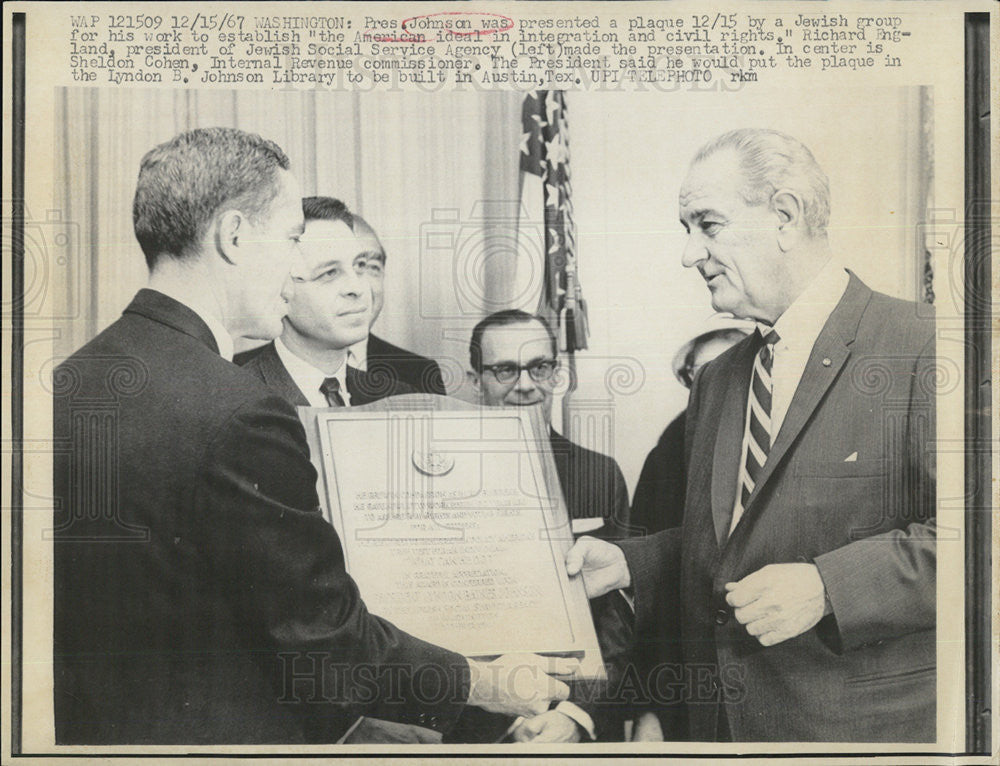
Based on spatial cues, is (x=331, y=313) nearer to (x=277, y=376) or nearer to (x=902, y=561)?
(x=277, y=376)

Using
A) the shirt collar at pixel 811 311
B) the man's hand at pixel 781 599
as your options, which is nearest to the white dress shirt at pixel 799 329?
the shirt collar at pixel 811 311

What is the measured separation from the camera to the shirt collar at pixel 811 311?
263 centimetres

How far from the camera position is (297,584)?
2.55 metres

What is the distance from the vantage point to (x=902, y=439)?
2.64 metres

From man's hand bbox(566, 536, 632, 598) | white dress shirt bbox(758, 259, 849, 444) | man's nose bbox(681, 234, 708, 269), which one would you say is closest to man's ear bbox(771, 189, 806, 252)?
white dress shirt bbox(758, 259, 849, 444)

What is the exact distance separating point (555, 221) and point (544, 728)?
1487mm

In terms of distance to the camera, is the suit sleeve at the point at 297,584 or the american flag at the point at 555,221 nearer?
the suit sleeve at the point at 297,584

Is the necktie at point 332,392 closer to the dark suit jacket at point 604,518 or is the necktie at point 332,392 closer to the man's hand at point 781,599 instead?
the dark suit jacket at point 604,518

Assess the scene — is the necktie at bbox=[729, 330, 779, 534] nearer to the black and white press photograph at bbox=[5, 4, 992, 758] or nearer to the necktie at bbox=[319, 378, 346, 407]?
the black and white press photograph at bbox=[5, 4, 992, 758]

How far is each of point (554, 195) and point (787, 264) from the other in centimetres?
71

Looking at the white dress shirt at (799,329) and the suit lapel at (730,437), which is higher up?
the white dress shirt at (799,329)

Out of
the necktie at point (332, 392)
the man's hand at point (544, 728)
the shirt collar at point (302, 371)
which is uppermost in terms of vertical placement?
the shirt collar at point (302, 371)

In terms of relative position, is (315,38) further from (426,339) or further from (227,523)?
(227,523)

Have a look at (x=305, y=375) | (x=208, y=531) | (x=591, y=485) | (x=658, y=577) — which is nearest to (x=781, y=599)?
(x=658, y=577)
